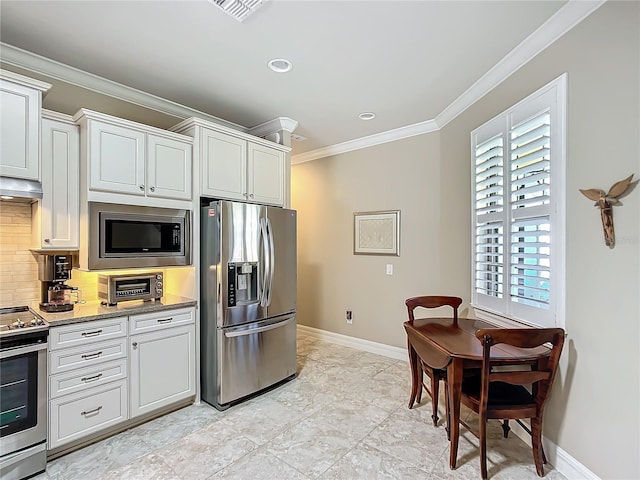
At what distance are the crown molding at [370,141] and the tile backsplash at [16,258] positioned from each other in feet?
10.9

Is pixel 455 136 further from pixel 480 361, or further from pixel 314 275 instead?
pixel 314 275

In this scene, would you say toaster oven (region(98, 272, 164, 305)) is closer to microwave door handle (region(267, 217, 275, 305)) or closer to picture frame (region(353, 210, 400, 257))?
microwave door handle (region(267, 217, 275, 305))

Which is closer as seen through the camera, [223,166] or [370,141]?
[223,166]

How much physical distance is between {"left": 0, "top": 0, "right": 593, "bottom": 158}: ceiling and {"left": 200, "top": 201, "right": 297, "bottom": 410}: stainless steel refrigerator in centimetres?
107

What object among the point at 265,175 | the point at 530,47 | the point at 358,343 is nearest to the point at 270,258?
the point at 265,175

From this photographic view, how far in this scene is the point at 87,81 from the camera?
2.59 metres

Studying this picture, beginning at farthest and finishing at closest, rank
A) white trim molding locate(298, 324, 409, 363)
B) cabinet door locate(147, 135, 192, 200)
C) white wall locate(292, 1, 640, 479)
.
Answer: white trim molding locate(298, 324, 409, 363) → cabinet door locate(147, 135, 192, 200) → white wall locate(292, 1, 640, 479)

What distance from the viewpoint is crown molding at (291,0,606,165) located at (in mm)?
1810

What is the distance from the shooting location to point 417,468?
6.61 ft

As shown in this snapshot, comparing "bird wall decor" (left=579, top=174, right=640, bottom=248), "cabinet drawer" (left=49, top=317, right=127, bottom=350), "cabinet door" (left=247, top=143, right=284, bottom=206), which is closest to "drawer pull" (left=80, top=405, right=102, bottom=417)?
"cabinet drawer" (left=49, top=317, right=127, bottom=350)

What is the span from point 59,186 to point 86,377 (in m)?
1.34

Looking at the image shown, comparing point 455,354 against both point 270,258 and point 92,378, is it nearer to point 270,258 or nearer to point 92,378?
point 270,258

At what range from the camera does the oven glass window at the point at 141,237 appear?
241cm

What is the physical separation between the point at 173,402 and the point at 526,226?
301cm
